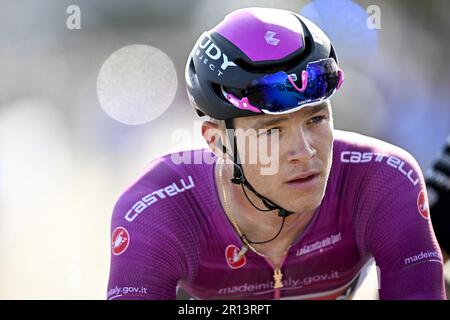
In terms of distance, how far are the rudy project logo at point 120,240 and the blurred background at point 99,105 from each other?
13.4 ft

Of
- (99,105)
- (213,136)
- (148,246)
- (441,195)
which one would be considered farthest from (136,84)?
(441,195)

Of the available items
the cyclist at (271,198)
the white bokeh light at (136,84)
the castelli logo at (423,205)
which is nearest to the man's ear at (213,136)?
the cyclist at (271,198)

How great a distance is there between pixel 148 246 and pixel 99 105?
21.0 feet

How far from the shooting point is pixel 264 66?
391 cm

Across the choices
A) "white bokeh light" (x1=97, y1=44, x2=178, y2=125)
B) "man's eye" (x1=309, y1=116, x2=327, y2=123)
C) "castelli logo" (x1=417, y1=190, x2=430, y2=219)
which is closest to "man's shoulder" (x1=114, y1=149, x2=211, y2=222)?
"man's eye" (x1=309, y1=116, x2=327, y2=123)

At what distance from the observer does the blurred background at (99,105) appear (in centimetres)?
917

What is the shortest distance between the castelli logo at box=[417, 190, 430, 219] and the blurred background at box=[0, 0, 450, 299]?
15.1ft

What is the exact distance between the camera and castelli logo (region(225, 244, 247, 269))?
443 centimetres

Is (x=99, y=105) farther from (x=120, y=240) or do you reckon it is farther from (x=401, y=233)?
(x=401, y=233)

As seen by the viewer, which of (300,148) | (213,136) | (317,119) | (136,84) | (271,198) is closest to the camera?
(300,148)

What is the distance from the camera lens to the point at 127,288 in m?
3.97

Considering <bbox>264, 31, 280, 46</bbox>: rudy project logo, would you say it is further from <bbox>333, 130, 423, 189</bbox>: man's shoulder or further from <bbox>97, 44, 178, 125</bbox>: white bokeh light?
<bbox>97, 44, 178, 125</bbox>: white bokeh light
